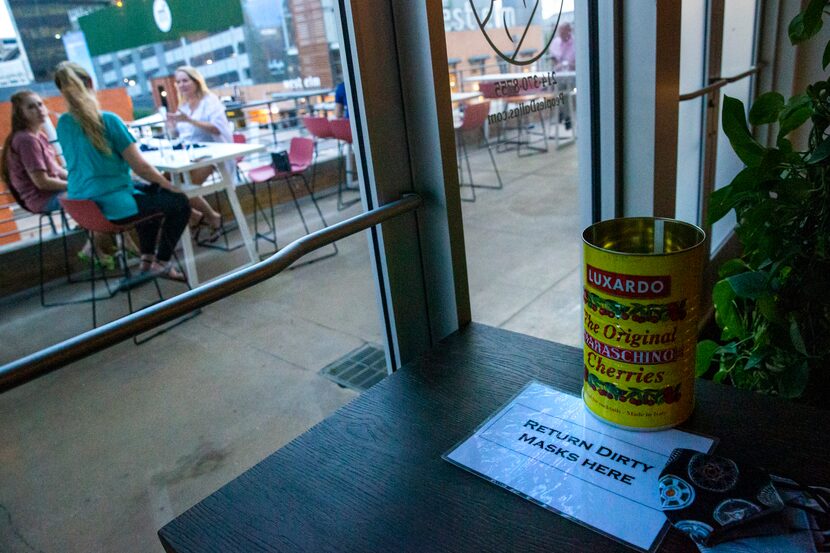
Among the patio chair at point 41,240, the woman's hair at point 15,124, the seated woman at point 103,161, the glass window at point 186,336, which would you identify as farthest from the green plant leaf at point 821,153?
the woman's hair at point 15,124

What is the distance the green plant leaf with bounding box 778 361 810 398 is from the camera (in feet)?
3.81

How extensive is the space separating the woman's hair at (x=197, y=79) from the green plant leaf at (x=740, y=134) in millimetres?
3881

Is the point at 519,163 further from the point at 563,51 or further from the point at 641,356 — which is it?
the point at 641,356

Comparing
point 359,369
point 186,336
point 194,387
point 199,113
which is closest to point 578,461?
point 359,369

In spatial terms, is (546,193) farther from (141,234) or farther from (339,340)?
(141,234)

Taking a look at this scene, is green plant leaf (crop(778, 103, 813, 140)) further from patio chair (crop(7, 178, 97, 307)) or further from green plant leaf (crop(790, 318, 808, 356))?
patio chair (crop(7, 178, 97, 307))

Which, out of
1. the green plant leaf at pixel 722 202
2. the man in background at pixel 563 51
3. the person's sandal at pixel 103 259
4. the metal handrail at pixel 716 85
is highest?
the man in background at pixel 563 51

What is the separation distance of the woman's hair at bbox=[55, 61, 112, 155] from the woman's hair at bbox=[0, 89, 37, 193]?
380mm

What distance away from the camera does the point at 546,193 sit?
15.8ft

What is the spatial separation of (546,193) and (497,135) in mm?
1462

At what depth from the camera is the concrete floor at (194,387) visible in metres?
1.92

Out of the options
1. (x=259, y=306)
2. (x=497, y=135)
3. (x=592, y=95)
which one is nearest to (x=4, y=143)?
(x=259, y=306)

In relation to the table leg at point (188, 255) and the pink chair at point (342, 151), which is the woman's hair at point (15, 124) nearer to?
the table leg at point (188, 255)

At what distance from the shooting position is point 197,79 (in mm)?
4246
